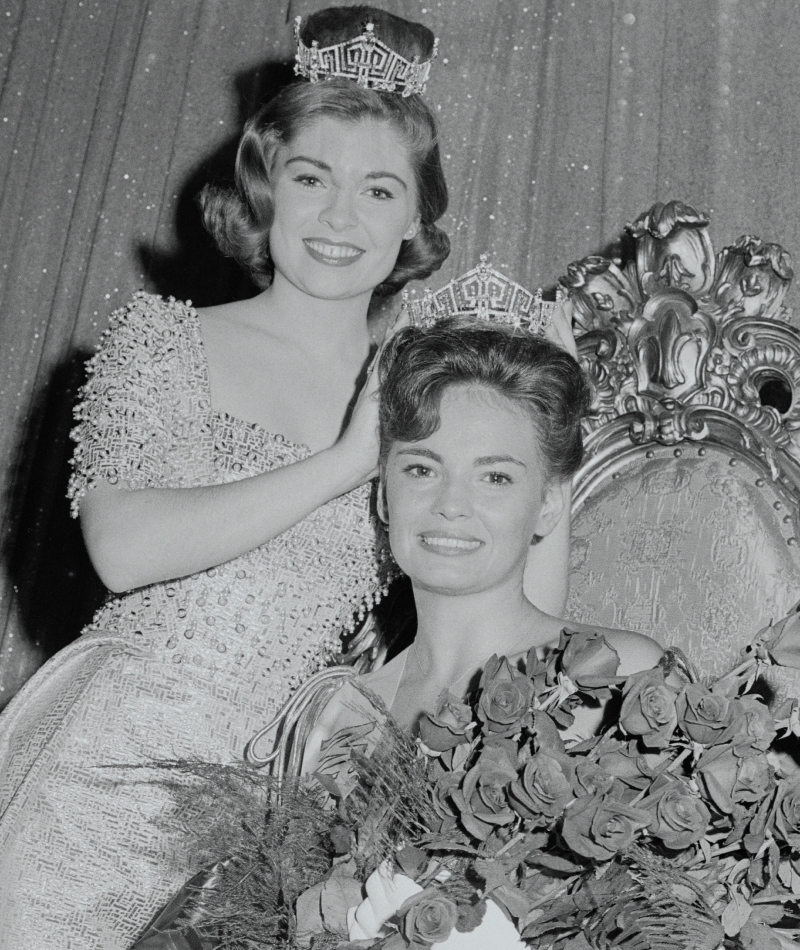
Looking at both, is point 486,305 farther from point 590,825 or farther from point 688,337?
point 590,825

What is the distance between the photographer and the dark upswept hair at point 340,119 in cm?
173

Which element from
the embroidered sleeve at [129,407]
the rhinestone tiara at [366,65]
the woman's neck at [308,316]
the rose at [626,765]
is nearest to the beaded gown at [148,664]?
the embroidered sleeve at [129,407]

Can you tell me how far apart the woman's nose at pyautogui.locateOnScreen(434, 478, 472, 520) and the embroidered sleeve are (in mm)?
344

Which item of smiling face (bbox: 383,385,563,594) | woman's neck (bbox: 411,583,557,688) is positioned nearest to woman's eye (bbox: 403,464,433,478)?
smiling face (bbox: 383,385,563,594)

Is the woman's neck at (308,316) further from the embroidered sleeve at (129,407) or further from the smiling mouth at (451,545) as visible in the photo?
the smiling mouth at (451,545)

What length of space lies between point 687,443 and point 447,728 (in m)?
0.89

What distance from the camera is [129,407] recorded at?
1.59m

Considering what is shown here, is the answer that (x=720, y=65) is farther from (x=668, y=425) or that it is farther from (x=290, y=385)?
(x=290, y=385)

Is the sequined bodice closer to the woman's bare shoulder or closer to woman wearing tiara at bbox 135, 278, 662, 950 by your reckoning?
woman wearing tiara at bbox 135, 278, 662, 950

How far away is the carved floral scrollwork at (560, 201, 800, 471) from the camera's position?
1723mm

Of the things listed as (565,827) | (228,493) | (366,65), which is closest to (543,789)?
(565,827)

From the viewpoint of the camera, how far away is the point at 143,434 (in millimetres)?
1591

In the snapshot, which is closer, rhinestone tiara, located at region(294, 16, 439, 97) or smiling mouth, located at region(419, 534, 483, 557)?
smiling mouth, located at region(419, 534, 483, 557)

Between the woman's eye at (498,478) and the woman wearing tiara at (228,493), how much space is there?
0.50 feet
